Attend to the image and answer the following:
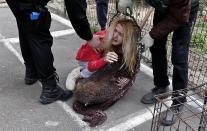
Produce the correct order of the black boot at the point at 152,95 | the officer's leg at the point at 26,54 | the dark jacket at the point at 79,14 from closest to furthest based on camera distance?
1. the dark jacket at the point at 79,14
2. the officer's leg at the point at 26,54
3. the black boot at the point at 152,95

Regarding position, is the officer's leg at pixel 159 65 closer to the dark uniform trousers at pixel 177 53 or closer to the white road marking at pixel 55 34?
the dark uniform trousers at pixel 177 53

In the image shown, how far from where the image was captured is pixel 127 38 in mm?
3166

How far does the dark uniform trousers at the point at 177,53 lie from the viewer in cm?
284

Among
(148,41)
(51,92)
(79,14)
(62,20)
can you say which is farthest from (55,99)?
(62,20)

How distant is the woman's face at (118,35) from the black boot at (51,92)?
0.65 metres

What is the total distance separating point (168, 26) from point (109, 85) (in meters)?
0.84

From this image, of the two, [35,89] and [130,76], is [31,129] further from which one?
[130,76]

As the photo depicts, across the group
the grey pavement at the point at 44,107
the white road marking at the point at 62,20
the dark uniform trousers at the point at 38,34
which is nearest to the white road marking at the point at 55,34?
the white road marking at the point at 62,20

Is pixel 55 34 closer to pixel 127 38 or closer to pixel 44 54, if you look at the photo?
pixel 44 54

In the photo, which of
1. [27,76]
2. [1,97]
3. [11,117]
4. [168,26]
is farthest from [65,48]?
[168,26]

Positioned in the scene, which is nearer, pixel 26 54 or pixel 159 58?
pixel 159 58

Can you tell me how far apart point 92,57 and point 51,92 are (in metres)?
0.52

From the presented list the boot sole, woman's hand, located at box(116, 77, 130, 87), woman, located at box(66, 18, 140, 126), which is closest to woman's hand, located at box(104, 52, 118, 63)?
woman, located at box(66, 18, 140, 126)

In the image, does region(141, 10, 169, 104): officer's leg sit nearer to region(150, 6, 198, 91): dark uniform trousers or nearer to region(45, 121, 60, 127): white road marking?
region(150, 6, 198, 91): dark uniform trousers
